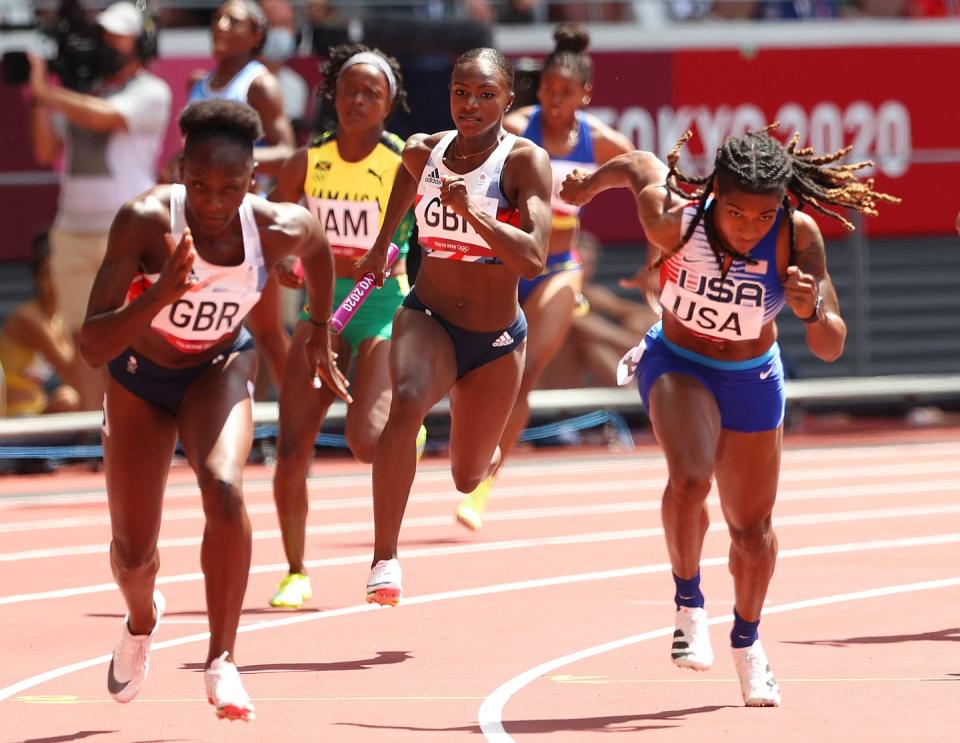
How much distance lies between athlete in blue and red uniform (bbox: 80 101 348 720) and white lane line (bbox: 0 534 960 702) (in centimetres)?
99

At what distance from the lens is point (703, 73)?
716 inches

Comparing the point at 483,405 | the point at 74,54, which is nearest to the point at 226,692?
the point at 483,405

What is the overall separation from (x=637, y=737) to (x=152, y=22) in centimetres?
944

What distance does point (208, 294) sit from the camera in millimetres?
7102

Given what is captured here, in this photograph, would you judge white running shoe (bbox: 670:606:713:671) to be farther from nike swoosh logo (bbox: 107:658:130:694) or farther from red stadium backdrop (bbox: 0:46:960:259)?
red stadium backdrop (bbox: 0:46:960:259)

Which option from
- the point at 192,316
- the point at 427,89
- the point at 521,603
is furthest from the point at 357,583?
the point at 427,89

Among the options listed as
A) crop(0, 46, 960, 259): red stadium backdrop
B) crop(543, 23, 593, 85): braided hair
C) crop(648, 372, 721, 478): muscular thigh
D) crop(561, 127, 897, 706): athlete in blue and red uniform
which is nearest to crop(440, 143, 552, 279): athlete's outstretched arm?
crop(561, 127, 897, 706): athlete in blue and red uniform

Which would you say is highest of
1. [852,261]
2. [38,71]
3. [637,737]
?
[38,71]

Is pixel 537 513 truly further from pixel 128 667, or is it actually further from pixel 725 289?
pixel 128 667

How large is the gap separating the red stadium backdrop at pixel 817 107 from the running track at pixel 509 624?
12.9ft

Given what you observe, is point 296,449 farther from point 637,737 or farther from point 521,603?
point 637,737

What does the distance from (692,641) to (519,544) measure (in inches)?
191

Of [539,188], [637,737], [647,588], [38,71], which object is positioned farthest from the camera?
[38,71]

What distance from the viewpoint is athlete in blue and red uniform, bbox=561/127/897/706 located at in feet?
23.9
